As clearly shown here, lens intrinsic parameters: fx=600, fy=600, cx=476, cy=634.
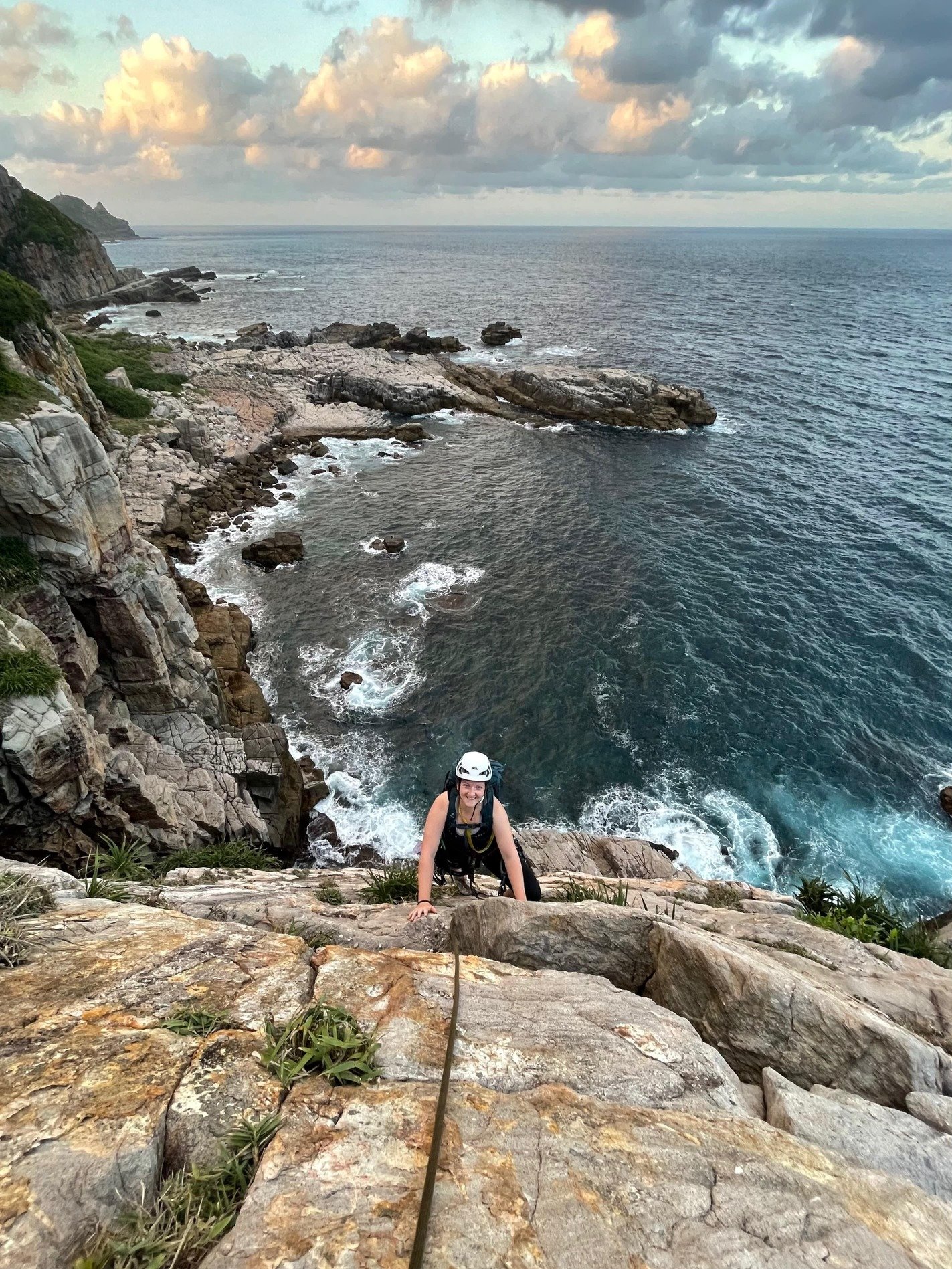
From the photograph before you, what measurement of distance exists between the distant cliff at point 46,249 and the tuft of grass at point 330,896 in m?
118

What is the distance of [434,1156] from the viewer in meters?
3.85

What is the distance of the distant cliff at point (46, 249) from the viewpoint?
9394 cm

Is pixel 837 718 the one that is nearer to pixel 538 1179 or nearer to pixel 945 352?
pixel 538 1179

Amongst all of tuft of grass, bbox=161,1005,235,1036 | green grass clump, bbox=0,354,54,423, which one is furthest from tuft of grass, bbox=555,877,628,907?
green grass clump, bbox=0,354,54,423

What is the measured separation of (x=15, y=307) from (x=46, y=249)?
100 metres

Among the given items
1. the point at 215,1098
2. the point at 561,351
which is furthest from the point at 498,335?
the point at 215,1098

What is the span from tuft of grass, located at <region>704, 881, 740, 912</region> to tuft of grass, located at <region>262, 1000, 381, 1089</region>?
8446mm

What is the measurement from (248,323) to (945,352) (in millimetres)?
106660

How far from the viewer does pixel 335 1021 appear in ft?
16.4

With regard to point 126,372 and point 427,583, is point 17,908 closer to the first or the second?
point 427,583

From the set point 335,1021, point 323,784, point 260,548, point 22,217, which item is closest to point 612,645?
point 323,784

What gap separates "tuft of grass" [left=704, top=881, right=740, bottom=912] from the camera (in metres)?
11.6

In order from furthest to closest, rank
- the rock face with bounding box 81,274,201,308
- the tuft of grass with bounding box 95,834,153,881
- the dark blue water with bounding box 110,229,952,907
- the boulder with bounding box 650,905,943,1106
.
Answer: the rock face with bounding box 81,274,201,308
the dark blue water with bounding box 110,229,952,907
the tuft of grass with bounding box 95,834,153,881
the boulder with bounding box 650,905,943,1106

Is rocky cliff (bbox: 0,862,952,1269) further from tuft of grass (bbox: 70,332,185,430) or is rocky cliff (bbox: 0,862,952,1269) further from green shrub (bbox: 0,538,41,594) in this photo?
tuft of grass (bbox: 70,332,185,430)
